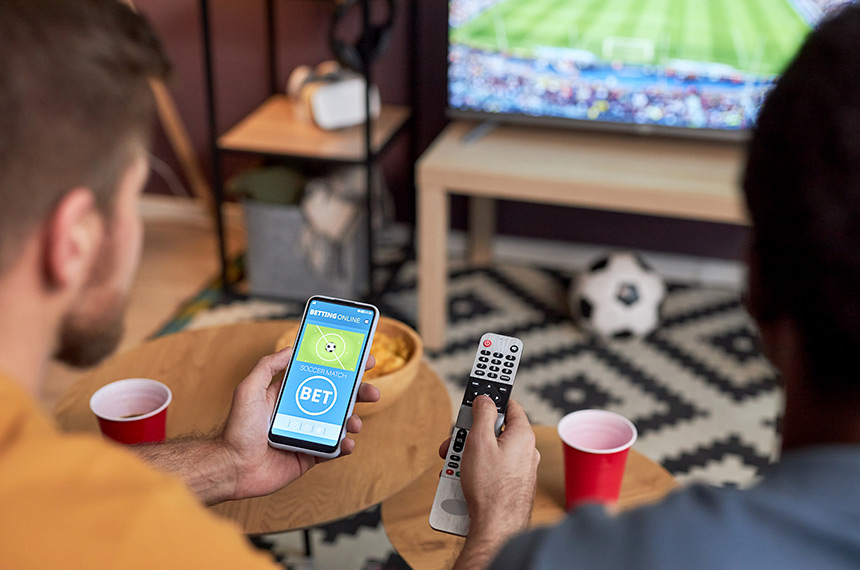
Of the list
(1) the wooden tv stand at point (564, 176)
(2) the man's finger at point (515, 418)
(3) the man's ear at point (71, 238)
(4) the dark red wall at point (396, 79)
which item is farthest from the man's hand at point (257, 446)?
(4) the dark red wall at point (396, 79)

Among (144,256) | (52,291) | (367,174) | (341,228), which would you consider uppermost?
(52,291)

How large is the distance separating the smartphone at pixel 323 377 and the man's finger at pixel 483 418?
213 millimetres

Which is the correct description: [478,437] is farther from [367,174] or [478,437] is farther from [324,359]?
[367,174]

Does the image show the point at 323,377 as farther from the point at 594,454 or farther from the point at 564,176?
the point at 564,176

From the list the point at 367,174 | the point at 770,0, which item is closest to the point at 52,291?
the point at 367,174

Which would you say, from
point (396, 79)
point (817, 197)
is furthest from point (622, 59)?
point (817, 197)

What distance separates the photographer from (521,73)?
2393 millimetres

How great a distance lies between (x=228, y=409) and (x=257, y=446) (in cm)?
26

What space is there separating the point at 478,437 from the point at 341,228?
1584 mm

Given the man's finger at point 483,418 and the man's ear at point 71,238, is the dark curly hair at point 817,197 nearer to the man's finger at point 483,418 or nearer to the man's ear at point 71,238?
the man's finger at point 483,418

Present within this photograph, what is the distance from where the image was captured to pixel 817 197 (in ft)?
1.99

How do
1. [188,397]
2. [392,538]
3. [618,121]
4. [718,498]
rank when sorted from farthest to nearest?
1. [618,121]
2. [188,397]
3. [392,538]
4. [718,498]

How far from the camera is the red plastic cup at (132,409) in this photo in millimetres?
1198

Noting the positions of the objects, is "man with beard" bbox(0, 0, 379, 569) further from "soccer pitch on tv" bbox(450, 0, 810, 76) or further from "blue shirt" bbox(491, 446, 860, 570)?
"soccer pitch on tv" bbox(450, 0, 810, 76)
